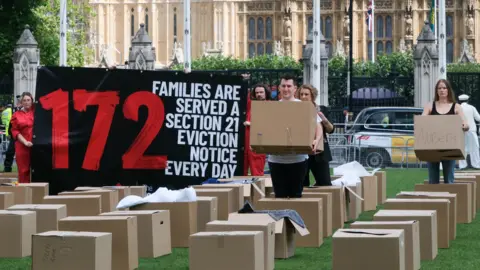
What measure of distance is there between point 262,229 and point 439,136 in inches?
171

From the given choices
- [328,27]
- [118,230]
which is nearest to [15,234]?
[118,230]

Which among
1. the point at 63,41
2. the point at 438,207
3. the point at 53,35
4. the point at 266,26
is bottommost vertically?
the point at 438,207

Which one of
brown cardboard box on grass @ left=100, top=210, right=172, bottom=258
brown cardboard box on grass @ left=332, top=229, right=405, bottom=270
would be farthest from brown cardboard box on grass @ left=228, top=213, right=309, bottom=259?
brown cardboard box on grass @ left=332, top=229, right=405, bottom=270

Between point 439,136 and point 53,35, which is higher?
point 53,35

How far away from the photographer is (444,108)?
15.6m

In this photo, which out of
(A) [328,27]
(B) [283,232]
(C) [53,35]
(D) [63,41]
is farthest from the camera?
(A) [328,27]

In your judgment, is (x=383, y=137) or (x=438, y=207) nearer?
(x=438, y=207)

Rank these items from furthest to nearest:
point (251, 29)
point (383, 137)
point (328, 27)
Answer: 1. point (251, 29)
2. point (328, 27)
3. point (383, 137)

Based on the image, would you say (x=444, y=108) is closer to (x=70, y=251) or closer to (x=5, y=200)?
(x=5, y=200)

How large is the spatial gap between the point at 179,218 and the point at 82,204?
114 cm

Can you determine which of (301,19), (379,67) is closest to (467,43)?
(301,19)

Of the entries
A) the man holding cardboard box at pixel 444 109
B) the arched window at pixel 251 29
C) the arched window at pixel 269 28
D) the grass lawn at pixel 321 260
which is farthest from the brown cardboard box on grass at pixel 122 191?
the arched window at pixel 251 29

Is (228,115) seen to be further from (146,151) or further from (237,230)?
(237,230)

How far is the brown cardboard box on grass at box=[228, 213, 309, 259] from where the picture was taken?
11.9m
